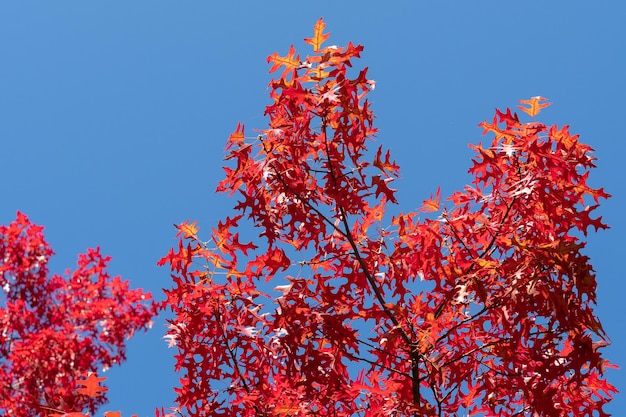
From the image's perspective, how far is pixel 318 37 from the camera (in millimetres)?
4070

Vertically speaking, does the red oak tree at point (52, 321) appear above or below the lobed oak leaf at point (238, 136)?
above

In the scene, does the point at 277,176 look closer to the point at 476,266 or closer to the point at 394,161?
the point at 394,161

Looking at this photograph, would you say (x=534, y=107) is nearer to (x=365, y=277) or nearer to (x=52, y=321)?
(x=365, y=277)

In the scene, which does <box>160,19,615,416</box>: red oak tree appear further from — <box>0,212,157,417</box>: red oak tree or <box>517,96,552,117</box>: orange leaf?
<box>0,212,157,417</box>: red oak tree

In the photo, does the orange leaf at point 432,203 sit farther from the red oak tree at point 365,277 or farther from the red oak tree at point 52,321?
the red oak tree at point 52,321

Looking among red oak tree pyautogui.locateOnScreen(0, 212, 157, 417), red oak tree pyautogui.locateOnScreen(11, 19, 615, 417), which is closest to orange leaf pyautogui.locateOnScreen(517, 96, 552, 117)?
red oak tree pyautogui.locateOnScreen(11, 19, 615, 417)

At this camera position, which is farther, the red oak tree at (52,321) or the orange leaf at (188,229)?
the red oak tree at (52,321)

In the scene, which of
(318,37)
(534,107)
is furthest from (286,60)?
(534,107)

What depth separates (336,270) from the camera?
4.64 metres

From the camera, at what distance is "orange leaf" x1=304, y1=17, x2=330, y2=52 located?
4047 mm

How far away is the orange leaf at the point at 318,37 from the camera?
4047mm

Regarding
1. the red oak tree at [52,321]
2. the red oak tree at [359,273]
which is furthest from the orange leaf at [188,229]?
the red oak tree at [52,321]

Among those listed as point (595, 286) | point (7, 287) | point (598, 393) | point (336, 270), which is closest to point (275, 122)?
point (336, 270)

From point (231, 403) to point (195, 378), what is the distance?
0.97ft
